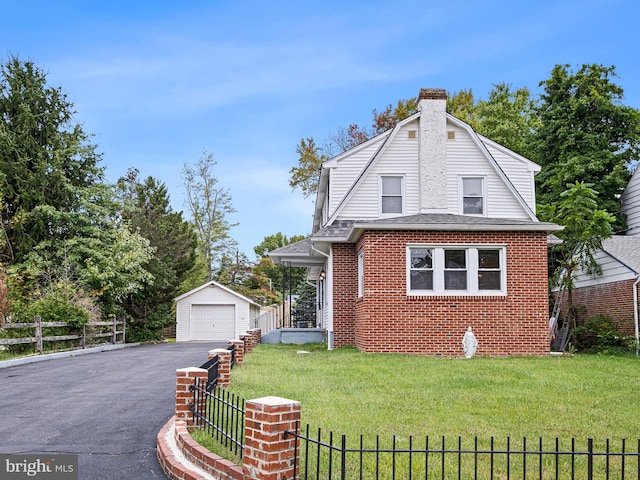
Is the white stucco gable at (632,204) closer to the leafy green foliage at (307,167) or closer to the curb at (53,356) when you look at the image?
the leafy green foliage at (307,167)

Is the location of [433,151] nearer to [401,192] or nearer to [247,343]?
[401,192]

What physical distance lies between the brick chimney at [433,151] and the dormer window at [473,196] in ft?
2.48

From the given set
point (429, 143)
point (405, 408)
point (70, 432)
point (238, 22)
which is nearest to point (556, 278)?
point (429, 143)

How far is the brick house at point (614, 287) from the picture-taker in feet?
60.8

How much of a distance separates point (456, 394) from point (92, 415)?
5.30 m

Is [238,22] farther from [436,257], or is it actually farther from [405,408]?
[405,408]

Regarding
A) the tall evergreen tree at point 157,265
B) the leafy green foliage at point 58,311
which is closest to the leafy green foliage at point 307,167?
the tall evergreen tree at point 157,265

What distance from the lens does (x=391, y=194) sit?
60.1 feet

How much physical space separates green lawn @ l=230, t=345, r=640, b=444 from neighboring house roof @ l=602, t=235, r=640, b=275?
5.70 metres

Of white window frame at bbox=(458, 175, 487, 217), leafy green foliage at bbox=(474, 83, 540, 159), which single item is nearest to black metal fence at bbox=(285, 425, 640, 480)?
white window frame at bbox=(458, 175, 487, 217)

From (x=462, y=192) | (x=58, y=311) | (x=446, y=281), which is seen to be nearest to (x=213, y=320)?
(x=58, y=311)

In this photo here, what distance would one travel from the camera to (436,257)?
52.5 feet

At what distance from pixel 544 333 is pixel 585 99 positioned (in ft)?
55.3

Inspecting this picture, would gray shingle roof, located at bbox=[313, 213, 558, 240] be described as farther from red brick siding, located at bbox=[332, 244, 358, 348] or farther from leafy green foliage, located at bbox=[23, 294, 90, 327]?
leafy green foliage, located at bbox=[23, 294, 90, 327]
